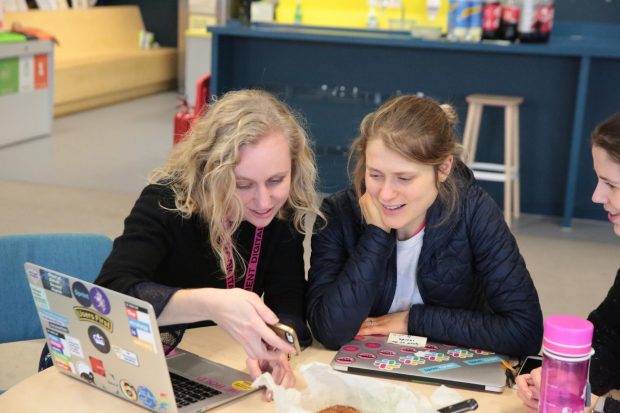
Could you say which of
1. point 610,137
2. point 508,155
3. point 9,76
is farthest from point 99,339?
point 9,76

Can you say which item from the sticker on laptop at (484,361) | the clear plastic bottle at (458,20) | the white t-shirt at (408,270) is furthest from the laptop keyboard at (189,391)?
the clear plastic bottle at (458,20)

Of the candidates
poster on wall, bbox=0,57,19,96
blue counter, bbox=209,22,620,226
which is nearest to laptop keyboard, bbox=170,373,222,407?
blue counter, bbox=209,22,620,226

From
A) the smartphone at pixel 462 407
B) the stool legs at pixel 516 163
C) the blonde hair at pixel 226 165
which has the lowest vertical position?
the stool legs at pixel 516 163

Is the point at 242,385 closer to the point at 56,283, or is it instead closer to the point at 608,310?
the point at 56,283

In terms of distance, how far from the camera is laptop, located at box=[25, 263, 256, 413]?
4.29 feet

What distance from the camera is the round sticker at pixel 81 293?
1352 millimetres

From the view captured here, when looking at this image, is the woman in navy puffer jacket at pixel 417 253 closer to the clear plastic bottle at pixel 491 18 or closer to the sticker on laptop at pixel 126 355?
the sticker on laptop at pixel 126 355

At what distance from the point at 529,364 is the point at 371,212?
458 millimetres

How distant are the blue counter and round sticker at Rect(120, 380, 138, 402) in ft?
12.3

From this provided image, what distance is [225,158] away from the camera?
5.67 feet

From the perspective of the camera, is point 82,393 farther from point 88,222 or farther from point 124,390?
point 88,222

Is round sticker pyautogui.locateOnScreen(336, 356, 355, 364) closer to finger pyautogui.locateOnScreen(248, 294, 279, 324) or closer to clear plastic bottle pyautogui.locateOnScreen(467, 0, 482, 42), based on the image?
finger pyautogui.locateOnScreen(248, 294, 279, 324)

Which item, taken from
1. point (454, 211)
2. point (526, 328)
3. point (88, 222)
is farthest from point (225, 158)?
point (88, 222)

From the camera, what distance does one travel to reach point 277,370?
60.8 inches
